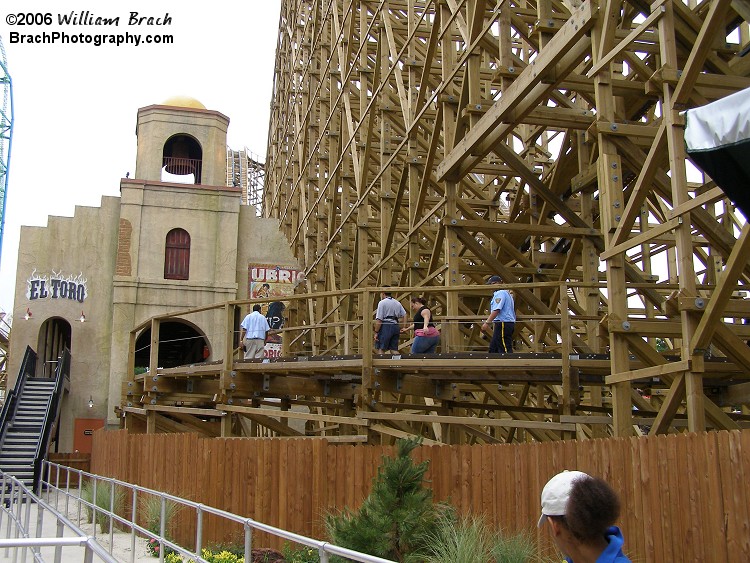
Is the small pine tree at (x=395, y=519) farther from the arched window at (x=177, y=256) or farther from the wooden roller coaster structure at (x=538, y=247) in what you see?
the arched window at (x=177, y=256)

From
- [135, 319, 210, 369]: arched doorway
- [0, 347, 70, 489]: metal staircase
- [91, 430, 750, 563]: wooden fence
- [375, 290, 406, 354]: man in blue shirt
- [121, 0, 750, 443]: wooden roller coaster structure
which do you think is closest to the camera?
[91, 430, 750, 563]: wooden fence

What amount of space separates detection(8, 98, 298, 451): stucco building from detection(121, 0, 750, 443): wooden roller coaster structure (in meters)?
3.80

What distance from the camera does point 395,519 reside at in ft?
→ 31.3

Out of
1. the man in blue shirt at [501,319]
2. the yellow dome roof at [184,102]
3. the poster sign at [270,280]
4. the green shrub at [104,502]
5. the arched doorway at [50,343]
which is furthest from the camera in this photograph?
the yellow dome roof at [184,102]

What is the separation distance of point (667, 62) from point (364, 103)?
16566 mm

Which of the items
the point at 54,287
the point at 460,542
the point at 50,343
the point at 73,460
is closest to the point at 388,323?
the point at 460,542

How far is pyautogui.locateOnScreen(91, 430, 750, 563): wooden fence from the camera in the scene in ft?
24.7

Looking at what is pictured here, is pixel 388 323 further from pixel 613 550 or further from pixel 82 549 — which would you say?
pixel 613 550

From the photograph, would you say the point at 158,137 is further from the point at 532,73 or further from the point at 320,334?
the point at 532,73

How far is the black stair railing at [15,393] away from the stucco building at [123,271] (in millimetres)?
618

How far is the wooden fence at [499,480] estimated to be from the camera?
7.54 meters

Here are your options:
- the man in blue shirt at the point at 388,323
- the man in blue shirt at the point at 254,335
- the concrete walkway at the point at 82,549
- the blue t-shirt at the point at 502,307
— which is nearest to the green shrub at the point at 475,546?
the concrete walkway at the point at 82,549

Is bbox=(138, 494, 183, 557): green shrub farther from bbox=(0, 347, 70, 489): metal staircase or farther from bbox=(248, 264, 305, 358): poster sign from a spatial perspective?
bbox=(248, 264, 305, 358): poster sign

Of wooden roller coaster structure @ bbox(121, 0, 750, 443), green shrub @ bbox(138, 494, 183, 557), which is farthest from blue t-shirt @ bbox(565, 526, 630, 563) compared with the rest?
green shrub @ bbox(138, 494, 183, 557)
